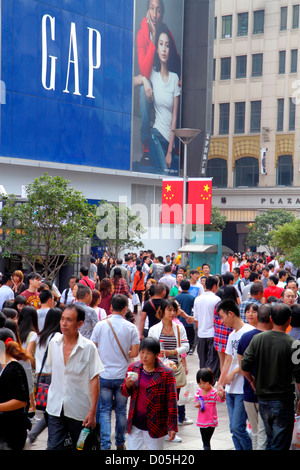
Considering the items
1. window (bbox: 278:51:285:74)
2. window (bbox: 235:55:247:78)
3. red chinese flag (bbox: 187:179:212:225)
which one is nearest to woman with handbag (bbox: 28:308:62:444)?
red chinese flag (bbox: 187:179:212:225)

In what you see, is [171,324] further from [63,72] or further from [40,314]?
[63,72]

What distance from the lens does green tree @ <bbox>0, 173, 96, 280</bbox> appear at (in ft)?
59.6

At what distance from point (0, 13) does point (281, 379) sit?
3029 centimetres

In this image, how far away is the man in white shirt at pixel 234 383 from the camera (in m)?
6.93

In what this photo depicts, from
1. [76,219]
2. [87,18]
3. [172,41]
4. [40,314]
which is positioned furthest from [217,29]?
[40,314]

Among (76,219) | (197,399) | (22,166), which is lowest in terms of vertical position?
(197,399)

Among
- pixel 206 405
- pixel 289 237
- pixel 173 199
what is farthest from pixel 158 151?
pixel 206 405

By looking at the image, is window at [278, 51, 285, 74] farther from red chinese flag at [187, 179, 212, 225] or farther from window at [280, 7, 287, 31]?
red chinese flag at [187, 179, 212, 225]

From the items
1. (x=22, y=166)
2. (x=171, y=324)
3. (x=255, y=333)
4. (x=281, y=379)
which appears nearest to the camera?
(x=281, y=379)

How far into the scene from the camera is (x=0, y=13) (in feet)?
108

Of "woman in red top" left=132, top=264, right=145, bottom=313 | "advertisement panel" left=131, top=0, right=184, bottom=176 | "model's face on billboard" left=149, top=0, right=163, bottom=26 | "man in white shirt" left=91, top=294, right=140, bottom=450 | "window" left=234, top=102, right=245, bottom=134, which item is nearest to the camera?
"man in white shirt" left=91, top=294, right=140, bottom=450

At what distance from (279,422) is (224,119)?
5151cm

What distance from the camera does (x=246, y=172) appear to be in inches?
2172

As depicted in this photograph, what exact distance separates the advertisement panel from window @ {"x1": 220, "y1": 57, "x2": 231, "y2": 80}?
37.3 ft
